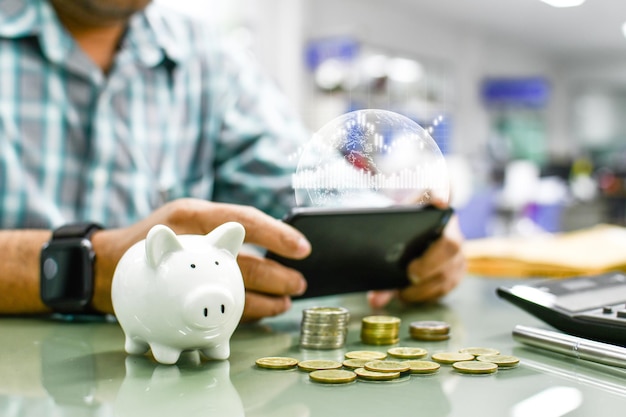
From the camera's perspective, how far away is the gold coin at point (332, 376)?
43 centimetres

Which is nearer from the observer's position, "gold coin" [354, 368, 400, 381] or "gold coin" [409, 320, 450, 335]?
"gold coin" [354, 368, 400, 381]

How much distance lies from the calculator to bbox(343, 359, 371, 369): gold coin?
7.0 inches

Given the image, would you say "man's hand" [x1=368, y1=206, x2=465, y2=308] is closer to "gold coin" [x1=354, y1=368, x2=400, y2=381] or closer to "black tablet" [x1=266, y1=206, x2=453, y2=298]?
"black tablet" [x1=266, y1=206, x2=453, y2=298]

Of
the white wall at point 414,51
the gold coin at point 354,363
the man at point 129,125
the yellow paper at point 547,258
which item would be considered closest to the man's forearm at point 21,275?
the man at point 129,125

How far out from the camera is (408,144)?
20.0 inches

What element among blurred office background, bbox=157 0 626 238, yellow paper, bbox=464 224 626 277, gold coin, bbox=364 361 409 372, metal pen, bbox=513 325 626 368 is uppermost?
blurred office background, bbox=157 0 626 238

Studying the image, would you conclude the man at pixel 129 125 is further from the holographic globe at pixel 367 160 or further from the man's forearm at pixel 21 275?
the holographic globe at pixel 367 160

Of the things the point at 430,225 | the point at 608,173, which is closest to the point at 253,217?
the point at 430,225

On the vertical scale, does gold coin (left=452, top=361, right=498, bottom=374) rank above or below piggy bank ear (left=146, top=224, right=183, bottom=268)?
below

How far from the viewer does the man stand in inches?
37.4

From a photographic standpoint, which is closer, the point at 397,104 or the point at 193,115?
the point at 193,115

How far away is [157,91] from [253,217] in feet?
1.93

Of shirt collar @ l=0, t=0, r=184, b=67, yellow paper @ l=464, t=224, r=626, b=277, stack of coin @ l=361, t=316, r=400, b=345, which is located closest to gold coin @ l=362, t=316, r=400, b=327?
stack of coin @ l=361, t=316, r=400, b=345

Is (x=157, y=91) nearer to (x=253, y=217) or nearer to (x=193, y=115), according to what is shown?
(x=193, y=115)
